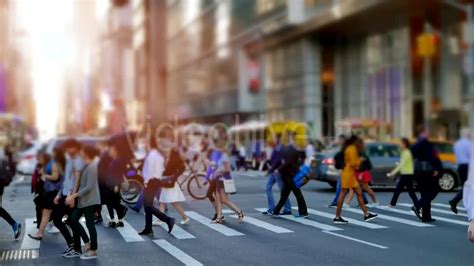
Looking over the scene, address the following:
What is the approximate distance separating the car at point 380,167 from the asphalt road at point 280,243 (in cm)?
511

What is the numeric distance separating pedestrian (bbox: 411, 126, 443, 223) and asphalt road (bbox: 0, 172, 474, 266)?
32 cm

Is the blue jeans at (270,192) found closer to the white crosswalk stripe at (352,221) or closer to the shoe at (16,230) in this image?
the white crosswalk stripe at (352,221)

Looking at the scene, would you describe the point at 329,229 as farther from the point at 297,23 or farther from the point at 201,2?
the point at 201,2

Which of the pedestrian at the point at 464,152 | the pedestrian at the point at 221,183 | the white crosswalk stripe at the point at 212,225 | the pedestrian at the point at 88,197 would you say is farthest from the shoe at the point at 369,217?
the pedestrian at the point at 88,197

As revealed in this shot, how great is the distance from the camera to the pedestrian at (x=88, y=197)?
9750mm

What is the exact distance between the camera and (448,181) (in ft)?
71.7

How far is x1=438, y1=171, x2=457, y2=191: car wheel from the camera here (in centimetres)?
2180

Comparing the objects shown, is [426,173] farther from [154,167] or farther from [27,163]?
[27,163]

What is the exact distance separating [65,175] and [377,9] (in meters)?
38.4

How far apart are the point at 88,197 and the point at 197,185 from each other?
971 cm

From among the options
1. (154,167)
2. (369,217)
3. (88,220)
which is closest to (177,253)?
(88,220)

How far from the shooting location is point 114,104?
478 ft

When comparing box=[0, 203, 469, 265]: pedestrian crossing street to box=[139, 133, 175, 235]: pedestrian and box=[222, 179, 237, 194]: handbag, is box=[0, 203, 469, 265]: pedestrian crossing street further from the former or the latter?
box=[222, 179, 237, 194]: handbag

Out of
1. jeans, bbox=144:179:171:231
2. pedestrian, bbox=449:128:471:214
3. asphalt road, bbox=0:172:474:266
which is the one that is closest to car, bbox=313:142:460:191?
pedestrian, bbox=449:128:471:214
